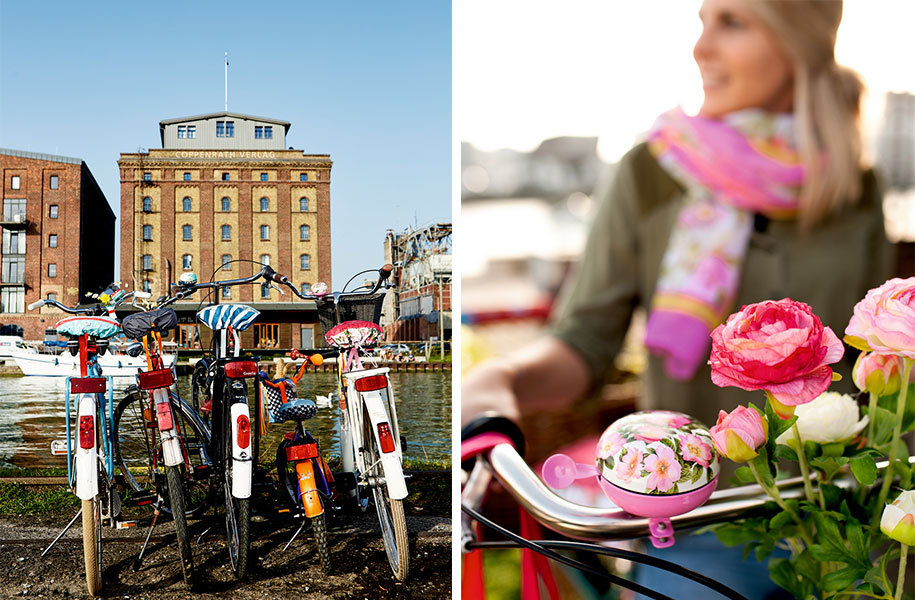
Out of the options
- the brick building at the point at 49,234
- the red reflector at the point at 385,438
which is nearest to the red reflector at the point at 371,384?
the red reflector at the point at 385,438

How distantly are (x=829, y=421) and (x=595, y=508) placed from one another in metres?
0.43

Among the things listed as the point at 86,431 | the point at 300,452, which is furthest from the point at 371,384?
the point at 86,431

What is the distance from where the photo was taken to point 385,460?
235cm

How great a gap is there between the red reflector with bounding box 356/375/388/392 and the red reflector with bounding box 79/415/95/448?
0.79 meters

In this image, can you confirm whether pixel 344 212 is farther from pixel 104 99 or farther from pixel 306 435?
pixel 306 435

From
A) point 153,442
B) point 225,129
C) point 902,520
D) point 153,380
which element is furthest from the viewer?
point 225,129

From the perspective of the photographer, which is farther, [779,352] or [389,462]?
[389,462]

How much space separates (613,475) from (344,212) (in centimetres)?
263

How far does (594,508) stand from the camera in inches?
51.6

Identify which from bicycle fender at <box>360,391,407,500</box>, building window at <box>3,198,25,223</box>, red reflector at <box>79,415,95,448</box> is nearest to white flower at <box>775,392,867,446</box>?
bicycle fender at <box>360,391,407,500</box>

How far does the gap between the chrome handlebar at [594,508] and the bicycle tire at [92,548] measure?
59.2 inches

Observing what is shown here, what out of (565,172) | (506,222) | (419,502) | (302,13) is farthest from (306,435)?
(302,13)

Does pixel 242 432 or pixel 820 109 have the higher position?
pixel 820 109

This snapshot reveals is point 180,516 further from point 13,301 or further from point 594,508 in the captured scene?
point 13,301
